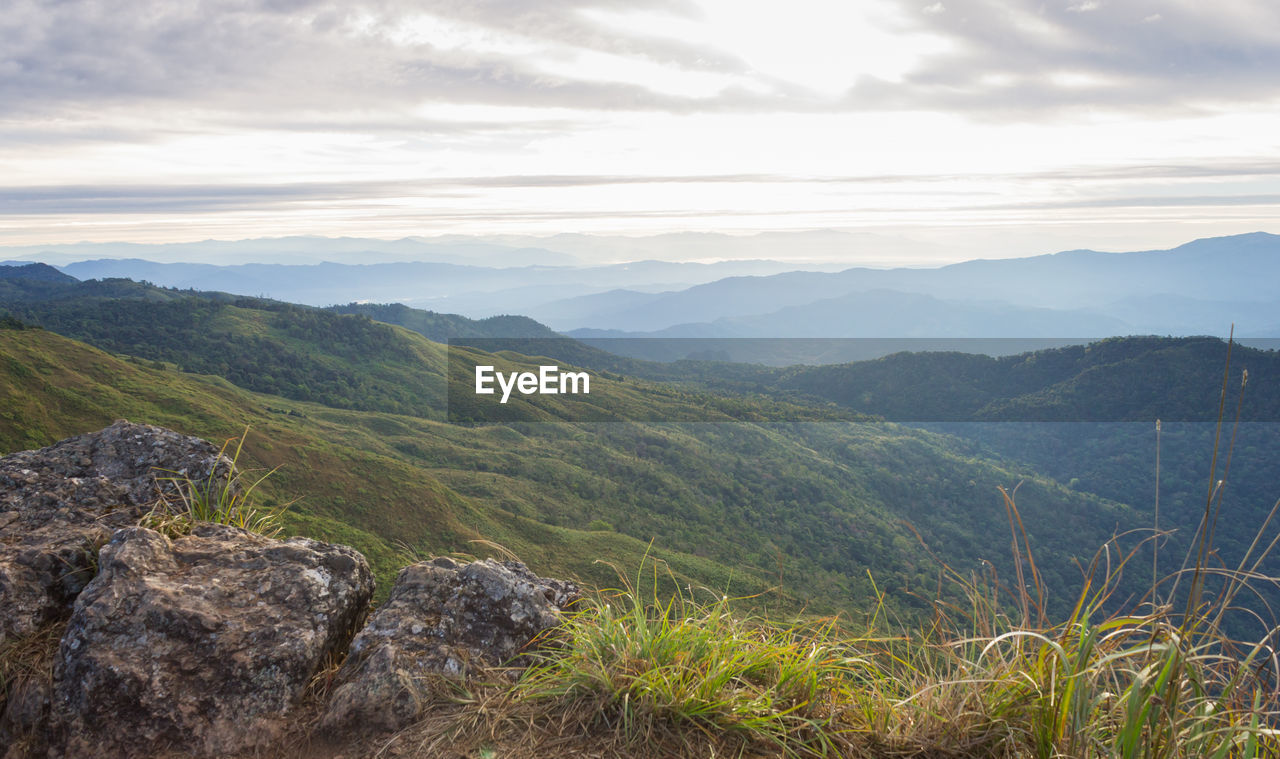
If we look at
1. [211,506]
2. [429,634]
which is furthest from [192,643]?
[211,506]

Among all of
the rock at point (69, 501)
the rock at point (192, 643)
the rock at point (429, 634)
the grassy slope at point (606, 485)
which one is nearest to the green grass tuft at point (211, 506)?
the rock at point (69, 501)

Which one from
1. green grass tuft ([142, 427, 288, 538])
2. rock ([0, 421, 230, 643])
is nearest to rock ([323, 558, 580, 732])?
green grass tuft ([142, 427, 288, 538])

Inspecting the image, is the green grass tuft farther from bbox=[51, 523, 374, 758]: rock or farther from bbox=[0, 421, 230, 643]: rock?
bbox=[51, 523, 374, 758]: rock

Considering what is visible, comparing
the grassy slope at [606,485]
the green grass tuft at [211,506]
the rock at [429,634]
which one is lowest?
the grassy slope at [606,485]

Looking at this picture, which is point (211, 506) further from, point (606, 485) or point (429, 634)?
point (606, 485)

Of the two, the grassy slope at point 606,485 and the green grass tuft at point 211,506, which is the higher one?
the green grass tuft at point 211,506

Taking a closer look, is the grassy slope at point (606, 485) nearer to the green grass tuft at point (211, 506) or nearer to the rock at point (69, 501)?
the green grass tuft at point (211, 506)

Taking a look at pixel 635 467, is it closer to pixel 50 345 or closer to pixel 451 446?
pixel 451 446
